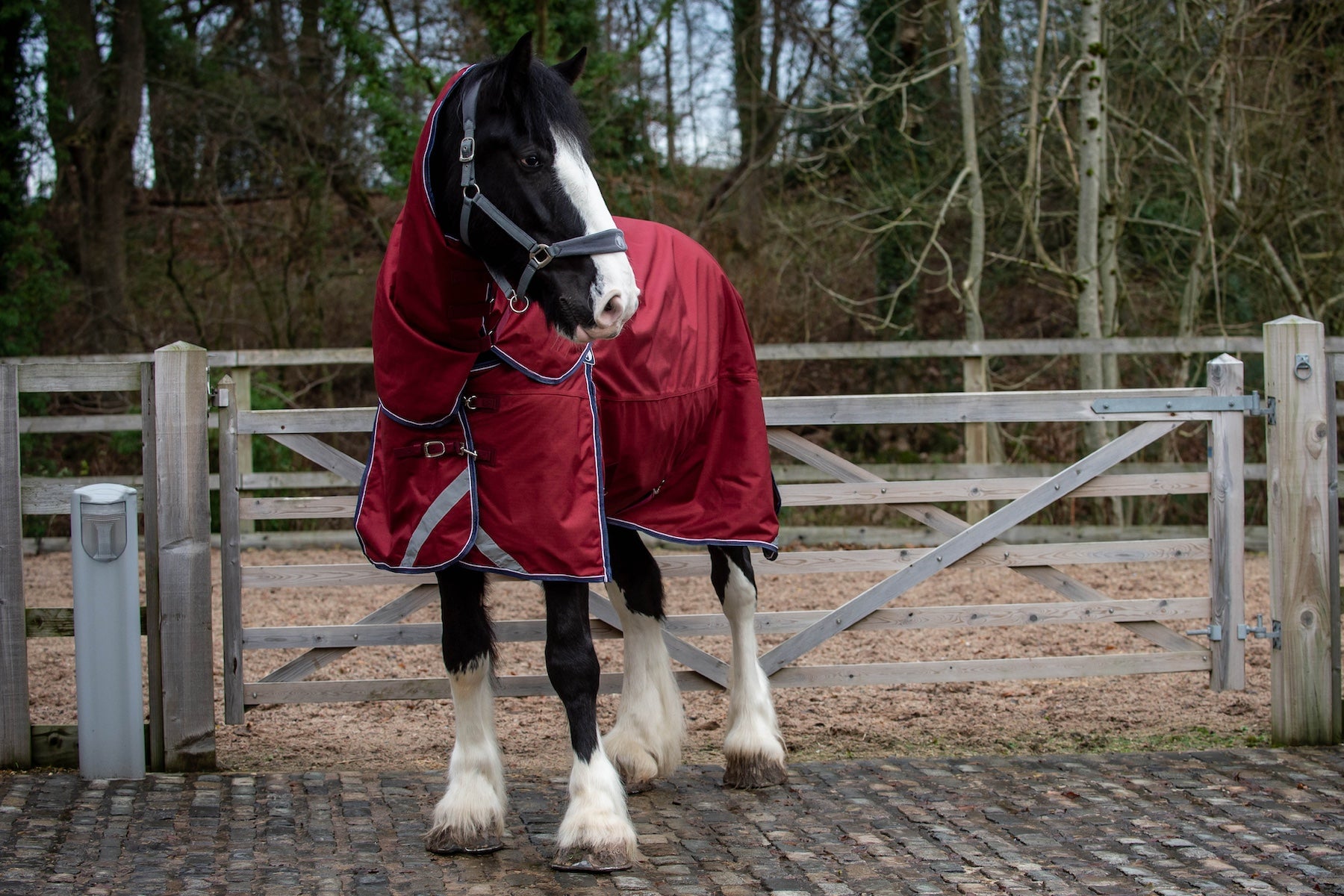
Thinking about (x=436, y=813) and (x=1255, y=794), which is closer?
(x=436, y=813)

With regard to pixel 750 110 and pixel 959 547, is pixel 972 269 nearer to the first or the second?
pixel 959 547

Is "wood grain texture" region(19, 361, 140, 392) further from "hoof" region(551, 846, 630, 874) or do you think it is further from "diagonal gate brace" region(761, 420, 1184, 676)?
"diagonal gate brace" region(761, 420, 1184, 676)

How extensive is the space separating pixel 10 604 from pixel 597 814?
2.20m

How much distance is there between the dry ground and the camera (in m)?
4.46

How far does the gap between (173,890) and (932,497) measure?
112 inches

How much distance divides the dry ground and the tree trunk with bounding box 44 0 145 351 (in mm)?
6710

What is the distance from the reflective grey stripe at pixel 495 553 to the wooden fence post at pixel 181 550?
1345 mm

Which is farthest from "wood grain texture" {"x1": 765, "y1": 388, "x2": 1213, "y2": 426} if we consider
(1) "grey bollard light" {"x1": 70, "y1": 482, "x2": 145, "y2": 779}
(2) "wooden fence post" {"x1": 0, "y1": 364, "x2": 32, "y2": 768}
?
(2) "wooden fence post" {"x1": 0, "y1": 364, "x2": 32, "y2": 768}

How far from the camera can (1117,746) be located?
4.40 meters

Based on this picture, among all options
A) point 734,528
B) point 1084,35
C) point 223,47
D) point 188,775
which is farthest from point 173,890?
point 223,47

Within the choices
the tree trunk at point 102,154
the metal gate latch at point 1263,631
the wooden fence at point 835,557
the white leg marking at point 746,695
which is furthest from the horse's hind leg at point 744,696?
the tree trunk at point 102,154

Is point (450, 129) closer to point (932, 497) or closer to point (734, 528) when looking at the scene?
point (734, 528)

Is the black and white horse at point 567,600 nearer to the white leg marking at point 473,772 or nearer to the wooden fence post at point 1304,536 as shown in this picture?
the white leg marking at point 473,772

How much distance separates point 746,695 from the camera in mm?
4039
